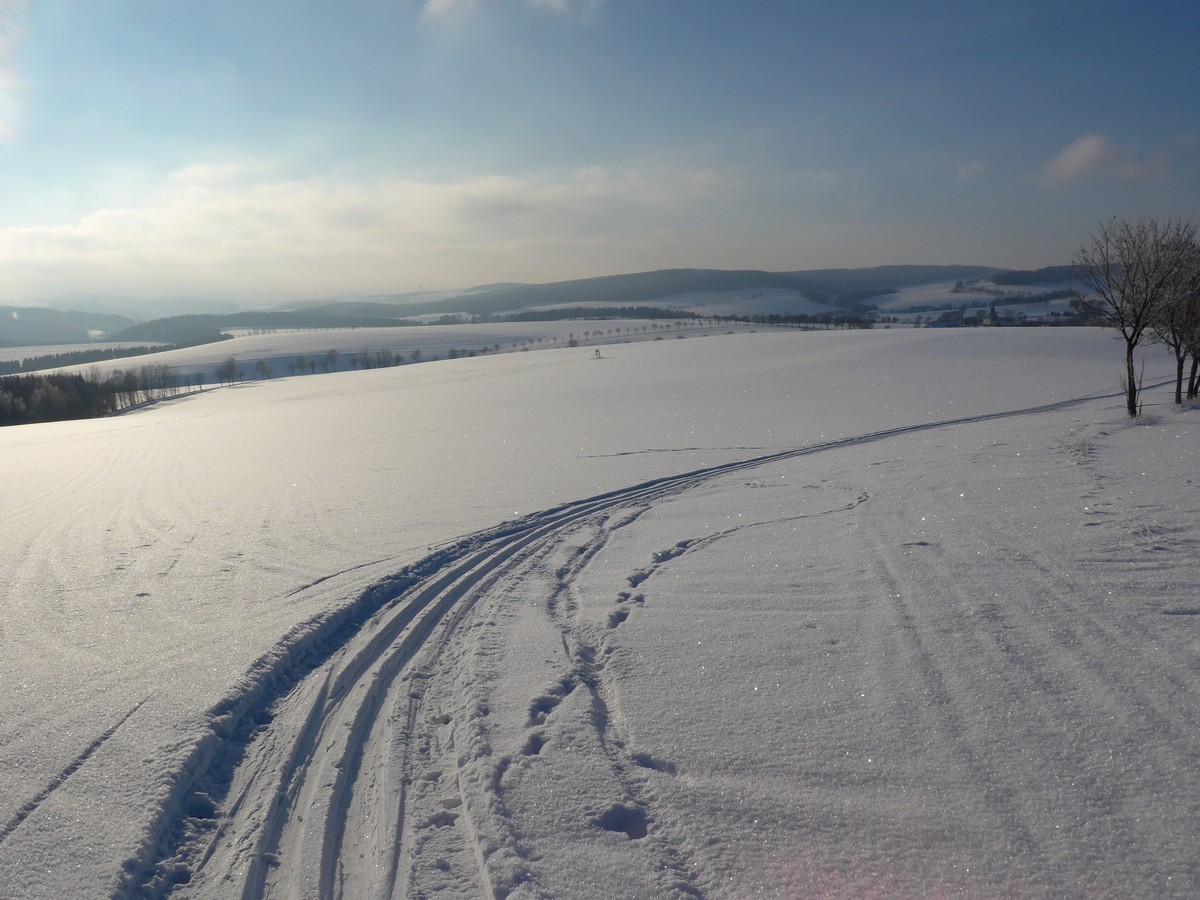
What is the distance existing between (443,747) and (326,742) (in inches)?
35.3

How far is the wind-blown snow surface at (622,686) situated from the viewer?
3926mm

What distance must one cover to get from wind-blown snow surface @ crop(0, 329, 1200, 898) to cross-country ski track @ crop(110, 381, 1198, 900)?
0.08ft

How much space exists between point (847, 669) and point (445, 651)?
12.1ft

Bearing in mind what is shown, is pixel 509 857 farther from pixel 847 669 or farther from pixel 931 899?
pixel 847 669

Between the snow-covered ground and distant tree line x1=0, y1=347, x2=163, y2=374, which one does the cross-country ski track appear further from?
distant tree line x1=0, y1=347, x2=163, y2=374

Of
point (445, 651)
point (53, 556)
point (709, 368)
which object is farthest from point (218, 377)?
point (445, 651)

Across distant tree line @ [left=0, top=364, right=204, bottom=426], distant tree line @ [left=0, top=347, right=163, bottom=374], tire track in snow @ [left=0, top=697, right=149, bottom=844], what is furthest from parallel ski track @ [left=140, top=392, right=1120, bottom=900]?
distant tree line @ [left=0, top=347, right=163, bottom=374]

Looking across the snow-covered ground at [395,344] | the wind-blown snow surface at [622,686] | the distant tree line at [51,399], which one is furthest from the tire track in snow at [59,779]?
the snow-covered ground at [395,344]

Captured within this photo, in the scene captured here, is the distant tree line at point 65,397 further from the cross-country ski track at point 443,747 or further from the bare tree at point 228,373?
the cross-country ski track at point 443,747

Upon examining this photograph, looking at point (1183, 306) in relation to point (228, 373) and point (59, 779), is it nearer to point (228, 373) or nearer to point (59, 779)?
point (59, 779)

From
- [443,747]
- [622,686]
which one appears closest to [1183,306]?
[622,686]

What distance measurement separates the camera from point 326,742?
5102 mm

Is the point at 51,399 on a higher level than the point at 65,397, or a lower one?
lower

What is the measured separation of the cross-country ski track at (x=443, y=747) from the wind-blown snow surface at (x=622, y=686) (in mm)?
26
